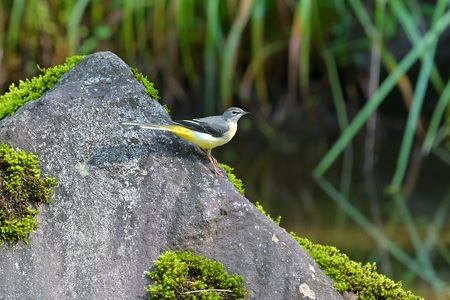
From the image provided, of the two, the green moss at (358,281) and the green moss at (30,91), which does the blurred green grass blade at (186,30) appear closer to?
the green moss at (30,91)

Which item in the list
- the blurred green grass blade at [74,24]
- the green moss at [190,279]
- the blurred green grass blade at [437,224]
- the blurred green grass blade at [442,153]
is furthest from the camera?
the blurred green grass blade at [442,153]

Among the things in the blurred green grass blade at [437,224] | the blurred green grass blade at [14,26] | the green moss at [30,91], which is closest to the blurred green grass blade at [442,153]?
the blurred green grass blade at [437,224]

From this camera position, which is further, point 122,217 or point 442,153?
point 442,153

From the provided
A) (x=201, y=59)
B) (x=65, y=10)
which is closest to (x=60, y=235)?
(x=65, y=10)

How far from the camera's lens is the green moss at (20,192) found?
2744mm

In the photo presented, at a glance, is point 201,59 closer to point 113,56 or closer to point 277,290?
point 113,56

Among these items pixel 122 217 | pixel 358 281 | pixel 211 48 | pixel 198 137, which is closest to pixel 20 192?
pixel 122 217

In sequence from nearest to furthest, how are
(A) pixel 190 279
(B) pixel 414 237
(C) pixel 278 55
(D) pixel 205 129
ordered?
(A) pixel 190 279 < (D) pixel 205 129 < (B) pixel 414 237 < (C) pixel 278 55

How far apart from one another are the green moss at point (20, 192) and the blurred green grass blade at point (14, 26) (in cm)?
480

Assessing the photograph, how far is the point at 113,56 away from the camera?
3.19 m

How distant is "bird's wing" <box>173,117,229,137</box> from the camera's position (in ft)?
9.60

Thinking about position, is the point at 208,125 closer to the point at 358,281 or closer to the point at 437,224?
the point at 358,281

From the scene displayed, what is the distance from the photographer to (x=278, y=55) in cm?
891

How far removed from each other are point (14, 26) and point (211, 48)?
6.02ft
